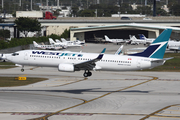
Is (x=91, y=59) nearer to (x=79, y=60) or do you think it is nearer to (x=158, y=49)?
(x=79, y=60)

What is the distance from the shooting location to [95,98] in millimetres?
63094

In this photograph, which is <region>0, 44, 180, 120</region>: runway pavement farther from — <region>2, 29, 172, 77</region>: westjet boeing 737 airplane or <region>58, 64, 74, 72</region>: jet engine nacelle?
<region>2, 29, 172, 77</region>: westjet boeing 737 airplane

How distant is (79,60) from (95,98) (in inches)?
315

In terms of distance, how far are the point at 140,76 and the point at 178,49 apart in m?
69.6

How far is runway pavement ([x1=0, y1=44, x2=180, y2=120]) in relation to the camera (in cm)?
5088

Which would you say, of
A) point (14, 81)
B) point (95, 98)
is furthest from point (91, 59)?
point (14, 81)

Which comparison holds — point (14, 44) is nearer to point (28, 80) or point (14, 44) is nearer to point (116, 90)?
point (28, 80)

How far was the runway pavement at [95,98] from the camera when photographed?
50.9 metres

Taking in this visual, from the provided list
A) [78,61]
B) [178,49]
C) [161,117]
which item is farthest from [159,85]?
[178,49]

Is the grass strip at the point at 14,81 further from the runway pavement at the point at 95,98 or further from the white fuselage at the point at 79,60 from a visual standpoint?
the white fuselage at the point at 79,60

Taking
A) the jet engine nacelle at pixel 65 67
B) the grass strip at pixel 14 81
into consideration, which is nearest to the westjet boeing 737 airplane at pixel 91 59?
the jet engine nacelle at pixel 65 67

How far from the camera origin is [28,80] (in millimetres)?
82875

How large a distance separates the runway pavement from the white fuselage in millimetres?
6090

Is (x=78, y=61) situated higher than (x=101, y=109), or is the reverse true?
(x=78, y=61)
